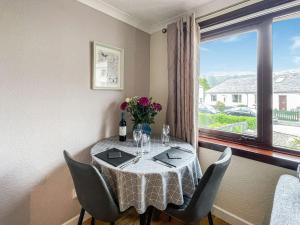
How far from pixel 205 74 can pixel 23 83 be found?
182cm

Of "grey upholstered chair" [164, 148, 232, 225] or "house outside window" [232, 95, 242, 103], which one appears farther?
"house outside window" [232, 95, 242, 103]

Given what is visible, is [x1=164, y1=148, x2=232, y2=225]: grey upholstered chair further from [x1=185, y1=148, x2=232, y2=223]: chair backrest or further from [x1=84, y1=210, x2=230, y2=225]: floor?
[x1=84, y1=210, x2=230, y2=225]: floor

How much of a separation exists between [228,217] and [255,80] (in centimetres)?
138

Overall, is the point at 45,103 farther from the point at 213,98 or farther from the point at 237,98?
the point at 237,98

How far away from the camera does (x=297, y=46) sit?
1391 mm

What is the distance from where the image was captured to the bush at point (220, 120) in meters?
1.65

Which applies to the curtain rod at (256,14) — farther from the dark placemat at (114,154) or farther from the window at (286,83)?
the dark placemat at (114,154)

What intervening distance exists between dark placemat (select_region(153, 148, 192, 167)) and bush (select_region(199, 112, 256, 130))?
2.26ft

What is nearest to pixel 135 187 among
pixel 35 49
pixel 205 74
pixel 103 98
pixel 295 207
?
pixel 295 207

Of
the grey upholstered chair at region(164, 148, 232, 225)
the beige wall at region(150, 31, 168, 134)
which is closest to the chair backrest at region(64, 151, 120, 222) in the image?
the grey upholstered chair at region(164, 148, 232, 225)

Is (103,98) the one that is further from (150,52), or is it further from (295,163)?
(295,163)

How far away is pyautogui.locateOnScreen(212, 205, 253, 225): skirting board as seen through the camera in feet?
5.04

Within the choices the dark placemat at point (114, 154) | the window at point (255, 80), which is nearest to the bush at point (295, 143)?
the window at point (255, 80)

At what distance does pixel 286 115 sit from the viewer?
1452mm
